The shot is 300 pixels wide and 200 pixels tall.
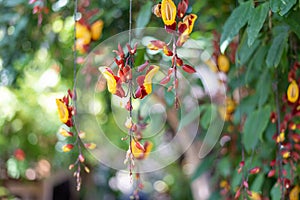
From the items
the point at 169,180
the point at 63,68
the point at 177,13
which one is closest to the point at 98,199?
the point at 169,180

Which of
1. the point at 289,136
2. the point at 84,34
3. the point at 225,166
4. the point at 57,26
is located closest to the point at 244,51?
the point at 289,136

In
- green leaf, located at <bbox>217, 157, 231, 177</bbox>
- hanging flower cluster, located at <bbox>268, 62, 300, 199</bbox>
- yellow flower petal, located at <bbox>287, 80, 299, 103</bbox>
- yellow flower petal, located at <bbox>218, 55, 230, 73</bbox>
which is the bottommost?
green leaf, located at <bbox>217, 157, 231, 177</bbox>

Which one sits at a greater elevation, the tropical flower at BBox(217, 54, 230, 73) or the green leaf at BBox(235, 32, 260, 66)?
the green leaf at BBox(235, 32, 260, 66)

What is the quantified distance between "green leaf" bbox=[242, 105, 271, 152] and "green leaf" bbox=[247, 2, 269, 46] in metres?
0.28

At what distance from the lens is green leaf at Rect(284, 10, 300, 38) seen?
86cm

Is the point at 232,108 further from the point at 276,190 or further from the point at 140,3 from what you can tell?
the point at 276,190

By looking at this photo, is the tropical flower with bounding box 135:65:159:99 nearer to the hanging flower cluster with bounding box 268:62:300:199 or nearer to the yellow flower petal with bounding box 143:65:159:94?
the yellow flower petal with bounding box 143:65:159:94

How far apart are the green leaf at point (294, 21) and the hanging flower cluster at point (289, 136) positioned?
0.11 m

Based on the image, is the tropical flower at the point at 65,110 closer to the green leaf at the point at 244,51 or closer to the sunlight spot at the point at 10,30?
the green leaf at the point at 244,51

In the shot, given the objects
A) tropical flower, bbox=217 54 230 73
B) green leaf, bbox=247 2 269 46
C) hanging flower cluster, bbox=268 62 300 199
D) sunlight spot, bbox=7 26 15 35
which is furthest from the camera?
sunlight spot, bbox=7 26 15 35

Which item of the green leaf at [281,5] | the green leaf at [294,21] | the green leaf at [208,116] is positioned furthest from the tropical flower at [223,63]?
the green leaf at [281,5]

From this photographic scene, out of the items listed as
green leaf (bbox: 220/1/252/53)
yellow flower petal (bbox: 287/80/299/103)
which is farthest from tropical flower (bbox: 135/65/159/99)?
yellow flower petal (bbox: 287/80/299/103)

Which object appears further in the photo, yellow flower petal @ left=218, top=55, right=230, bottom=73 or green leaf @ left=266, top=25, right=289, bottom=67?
yellow flower petal @ left=218, top=55, right=230, bottom=73

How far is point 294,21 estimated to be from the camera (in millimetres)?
866
